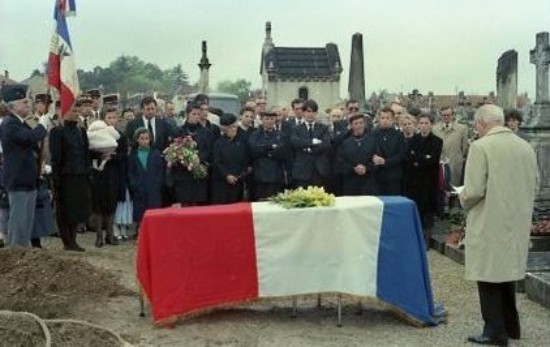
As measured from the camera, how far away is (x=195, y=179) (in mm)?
10273

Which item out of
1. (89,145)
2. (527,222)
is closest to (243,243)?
(527,222)

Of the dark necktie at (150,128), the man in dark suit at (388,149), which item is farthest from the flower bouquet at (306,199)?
the dark necktie at (150,128)

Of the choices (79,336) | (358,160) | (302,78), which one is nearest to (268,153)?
(358,160)

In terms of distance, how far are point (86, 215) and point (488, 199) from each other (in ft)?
19.7

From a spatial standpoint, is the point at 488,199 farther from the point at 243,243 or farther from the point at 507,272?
the point at 243,243

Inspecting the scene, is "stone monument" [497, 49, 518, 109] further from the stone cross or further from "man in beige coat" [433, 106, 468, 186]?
"man in beige coat" [433, 106, 468, 186]

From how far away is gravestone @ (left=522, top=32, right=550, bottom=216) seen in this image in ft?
39.3

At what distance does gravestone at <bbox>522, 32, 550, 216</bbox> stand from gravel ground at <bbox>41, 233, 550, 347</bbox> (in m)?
4.88

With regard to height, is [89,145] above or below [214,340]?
above

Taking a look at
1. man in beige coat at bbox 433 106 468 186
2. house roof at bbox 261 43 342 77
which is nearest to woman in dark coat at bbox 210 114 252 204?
man in beige coat at bbox 433 106 468 186

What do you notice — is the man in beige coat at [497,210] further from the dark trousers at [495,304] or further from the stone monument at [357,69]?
the stone monument at [357,69]

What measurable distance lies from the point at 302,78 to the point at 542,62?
25.4 metres

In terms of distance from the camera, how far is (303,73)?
37.4 m

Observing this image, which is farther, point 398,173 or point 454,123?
point 454,123
